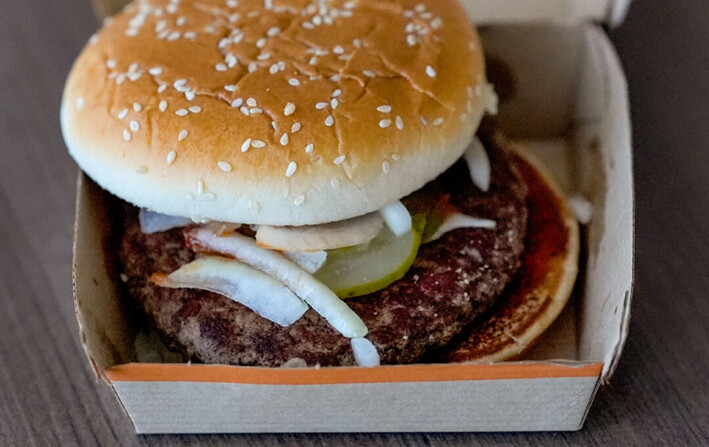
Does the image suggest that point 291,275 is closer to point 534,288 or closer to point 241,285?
point 241,285

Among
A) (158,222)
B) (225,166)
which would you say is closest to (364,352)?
(225,166)

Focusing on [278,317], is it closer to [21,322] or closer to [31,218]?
[21,322]

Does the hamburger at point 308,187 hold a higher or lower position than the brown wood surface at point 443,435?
higher

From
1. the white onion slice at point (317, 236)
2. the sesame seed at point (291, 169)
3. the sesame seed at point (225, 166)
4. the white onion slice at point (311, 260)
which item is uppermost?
the sesame seed at point (225, 166)

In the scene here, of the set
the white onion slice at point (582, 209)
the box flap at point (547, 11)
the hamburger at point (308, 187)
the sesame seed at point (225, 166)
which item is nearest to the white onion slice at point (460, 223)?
the hamburger at point (308, 187)

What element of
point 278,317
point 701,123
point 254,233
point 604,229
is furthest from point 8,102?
point 701,123

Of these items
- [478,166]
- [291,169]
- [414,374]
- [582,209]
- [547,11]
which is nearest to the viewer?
[414,374]

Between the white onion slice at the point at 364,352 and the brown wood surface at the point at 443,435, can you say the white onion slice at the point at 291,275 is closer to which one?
the white onion slice at the point at 364,352
